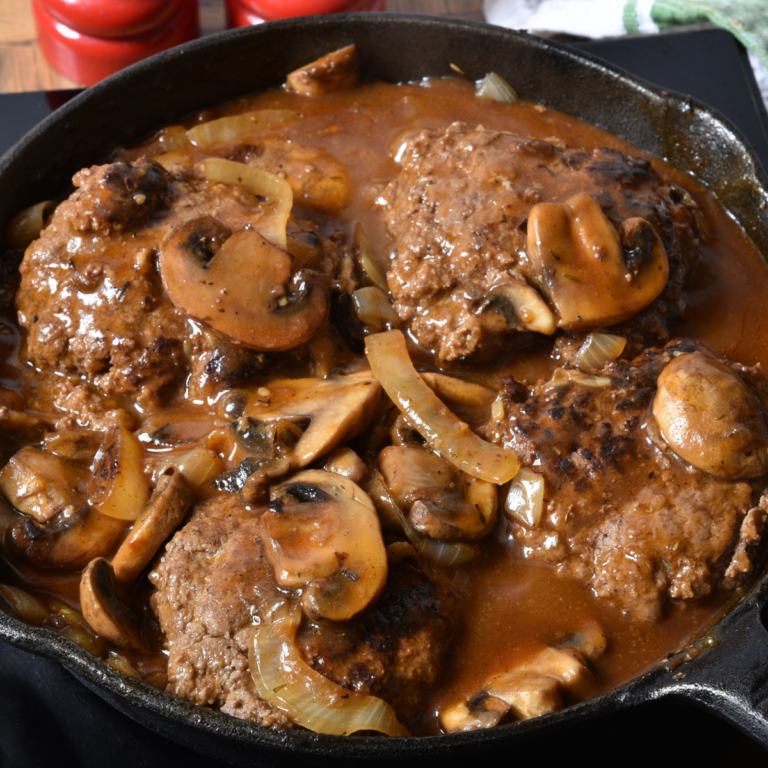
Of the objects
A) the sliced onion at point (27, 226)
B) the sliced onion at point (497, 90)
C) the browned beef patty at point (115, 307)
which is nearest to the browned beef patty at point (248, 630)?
the browned beef patty at point (115, 307)

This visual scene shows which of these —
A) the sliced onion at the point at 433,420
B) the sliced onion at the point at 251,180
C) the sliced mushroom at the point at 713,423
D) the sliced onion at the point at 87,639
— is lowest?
the sliced onion at the point at 87,639

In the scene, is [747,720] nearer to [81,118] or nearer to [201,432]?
[201,432]

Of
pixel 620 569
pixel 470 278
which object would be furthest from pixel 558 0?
pixel 620 569

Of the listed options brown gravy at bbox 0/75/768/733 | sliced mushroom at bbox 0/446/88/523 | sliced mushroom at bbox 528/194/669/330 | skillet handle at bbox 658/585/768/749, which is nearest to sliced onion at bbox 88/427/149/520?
sliced mushroom at bbox 0/446/88/523

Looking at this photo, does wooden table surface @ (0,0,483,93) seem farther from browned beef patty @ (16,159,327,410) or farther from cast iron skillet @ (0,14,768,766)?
browned beef patty @ (16,159,327,410)

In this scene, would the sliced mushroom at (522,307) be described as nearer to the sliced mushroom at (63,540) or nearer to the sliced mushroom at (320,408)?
the sliced mushroom at (320,408)

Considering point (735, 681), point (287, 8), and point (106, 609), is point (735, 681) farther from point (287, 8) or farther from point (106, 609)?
point (287, 8)

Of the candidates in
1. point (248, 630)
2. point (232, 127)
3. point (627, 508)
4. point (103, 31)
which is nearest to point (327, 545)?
point (248, 630)
